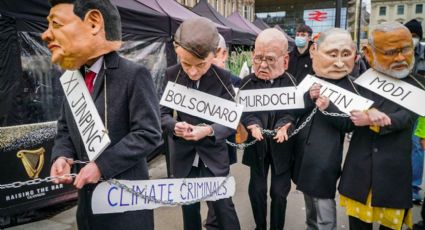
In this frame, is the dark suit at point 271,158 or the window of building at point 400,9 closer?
the dark suit at point 271,158

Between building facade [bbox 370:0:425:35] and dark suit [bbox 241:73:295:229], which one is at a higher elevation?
building facade [bbox 370:0:425:35]

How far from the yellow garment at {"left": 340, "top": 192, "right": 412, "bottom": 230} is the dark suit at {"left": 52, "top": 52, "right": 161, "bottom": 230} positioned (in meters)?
1.48

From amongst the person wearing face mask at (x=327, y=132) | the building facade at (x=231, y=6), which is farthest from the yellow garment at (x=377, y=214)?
the building facade at (x=231, y=6)

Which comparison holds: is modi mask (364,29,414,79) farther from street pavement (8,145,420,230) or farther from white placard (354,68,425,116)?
street pavement (8,145,420,230)

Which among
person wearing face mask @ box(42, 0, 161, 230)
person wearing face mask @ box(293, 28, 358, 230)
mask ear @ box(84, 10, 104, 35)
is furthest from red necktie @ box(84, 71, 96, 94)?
person wearing face mask @ box(293, 28, 358, 230)

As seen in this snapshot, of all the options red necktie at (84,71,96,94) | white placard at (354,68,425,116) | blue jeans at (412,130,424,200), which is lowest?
blue jeans at (412,130,424,200)

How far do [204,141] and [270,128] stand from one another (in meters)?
0.63

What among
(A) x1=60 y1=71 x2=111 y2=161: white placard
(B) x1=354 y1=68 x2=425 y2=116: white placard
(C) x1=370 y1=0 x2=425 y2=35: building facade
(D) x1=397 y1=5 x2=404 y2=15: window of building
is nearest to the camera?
(A) x1=60 y1=71 x2=111 y2=161: white placard

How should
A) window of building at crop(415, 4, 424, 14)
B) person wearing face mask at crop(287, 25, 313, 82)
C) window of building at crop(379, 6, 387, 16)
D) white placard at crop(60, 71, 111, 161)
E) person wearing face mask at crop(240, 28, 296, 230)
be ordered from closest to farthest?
1. white placard at crop(60, 71, 111, 161)
2. person wearing face mask at crop(240, 28, 296, 230)
3. person wearing face mask at crop(287, 25, 313, 82)
4. window of building at crop(415, 4, 424, 14)
5. window of building at crop(379, 6, 387, 16)

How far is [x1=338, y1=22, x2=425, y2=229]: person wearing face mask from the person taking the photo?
221cm

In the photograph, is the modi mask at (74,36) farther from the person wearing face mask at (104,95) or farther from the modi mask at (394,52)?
the modi mask at (394,52)

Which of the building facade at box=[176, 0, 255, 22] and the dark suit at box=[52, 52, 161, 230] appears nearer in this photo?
the dark suit at box=[52, 52, 161, 230]

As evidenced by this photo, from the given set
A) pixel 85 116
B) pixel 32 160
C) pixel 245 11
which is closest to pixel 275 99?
pixel 85 116

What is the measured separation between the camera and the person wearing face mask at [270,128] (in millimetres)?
2762
